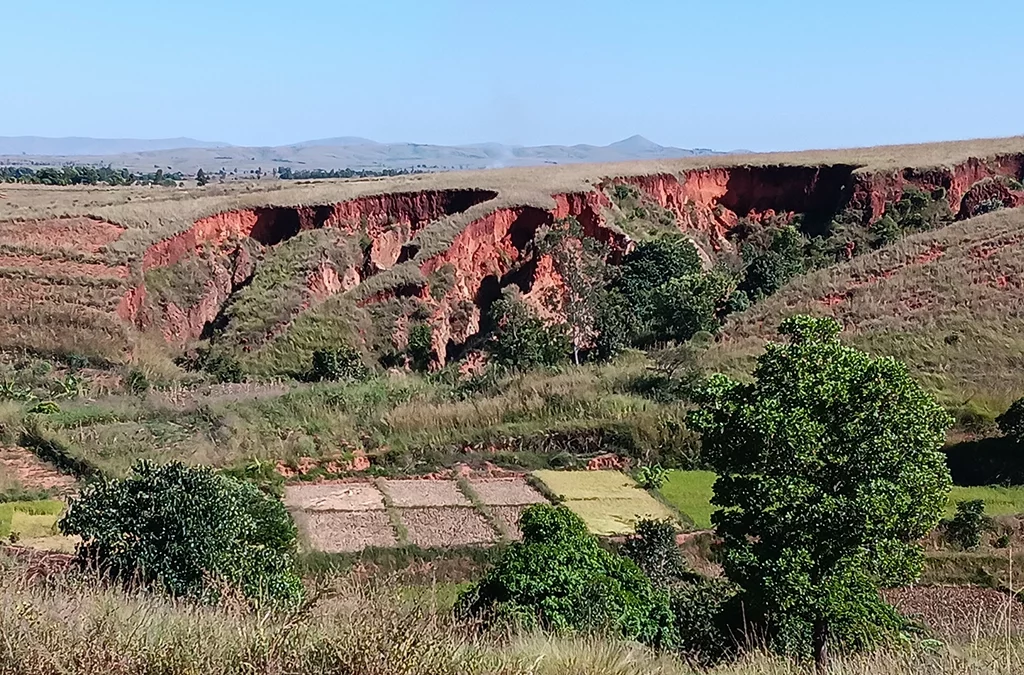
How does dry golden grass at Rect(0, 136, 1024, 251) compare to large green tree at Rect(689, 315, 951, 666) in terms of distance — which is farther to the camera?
dry golden grass at Rect(0, 136, 1024, 251)

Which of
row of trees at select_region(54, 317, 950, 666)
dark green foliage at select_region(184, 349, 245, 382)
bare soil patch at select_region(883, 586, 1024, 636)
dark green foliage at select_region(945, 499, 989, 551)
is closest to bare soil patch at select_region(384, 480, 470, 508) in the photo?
row of trees at select_region(54, 317, 950, 666)

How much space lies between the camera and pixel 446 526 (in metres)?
15.0

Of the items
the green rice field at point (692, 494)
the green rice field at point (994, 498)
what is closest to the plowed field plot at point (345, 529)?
the green rice field at point (692, 494)

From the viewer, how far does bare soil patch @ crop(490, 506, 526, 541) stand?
14.6m

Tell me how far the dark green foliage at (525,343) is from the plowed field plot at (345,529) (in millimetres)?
10832

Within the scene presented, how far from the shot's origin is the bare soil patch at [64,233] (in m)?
34.0

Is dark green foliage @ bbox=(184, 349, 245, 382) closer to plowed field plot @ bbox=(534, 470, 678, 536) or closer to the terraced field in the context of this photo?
the terraced field

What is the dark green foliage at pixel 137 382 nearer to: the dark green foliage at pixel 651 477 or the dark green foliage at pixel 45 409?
the dark green foliage at pixel 45 409

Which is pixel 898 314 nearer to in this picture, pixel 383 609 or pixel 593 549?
pixel 593 549

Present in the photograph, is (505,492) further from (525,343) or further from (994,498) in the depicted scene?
(525,343)

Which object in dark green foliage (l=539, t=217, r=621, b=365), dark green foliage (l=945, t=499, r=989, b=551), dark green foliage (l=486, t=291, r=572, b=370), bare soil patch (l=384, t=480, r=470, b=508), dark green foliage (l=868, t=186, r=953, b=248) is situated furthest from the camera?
dark green foliage (l=868, t=186, r=953, b=248)

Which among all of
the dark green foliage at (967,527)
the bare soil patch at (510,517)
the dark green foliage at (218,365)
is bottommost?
the dark green foliage at (218,365)

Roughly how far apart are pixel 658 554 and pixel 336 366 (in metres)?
16.6

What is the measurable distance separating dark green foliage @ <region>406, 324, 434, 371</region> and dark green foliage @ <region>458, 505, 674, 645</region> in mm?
21148
